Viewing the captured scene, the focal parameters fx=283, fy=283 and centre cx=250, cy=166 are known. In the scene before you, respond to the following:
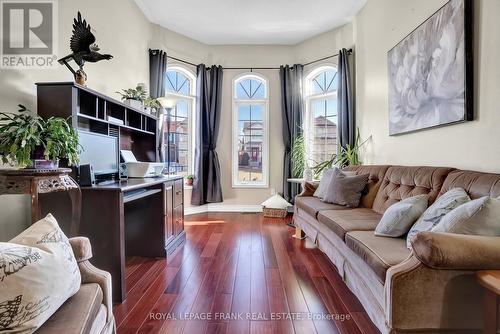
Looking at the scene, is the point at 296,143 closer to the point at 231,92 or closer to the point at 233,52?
the point at 231,92

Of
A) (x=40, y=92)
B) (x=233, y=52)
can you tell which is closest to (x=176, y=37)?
(x=233, y=52)

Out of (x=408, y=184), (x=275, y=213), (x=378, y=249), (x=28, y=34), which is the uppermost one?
(x=28, y=34)

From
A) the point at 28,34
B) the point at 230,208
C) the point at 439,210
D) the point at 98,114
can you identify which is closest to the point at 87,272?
the point at 98,114

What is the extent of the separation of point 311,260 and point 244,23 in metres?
3.64

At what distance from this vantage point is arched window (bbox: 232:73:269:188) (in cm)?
532

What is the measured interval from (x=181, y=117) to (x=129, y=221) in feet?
8.43

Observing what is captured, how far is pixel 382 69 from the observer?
3457 millimetres

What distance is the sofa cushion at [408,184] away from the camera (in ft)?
6.74

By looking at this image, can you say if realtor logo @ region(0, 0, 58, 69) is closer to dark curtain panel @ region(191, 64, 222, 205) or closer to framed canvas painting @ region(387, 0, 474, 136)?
dark curtain panel @ region(191, 64, 222, 205)

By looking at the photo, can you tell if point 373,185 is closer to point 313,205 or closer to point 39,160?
point 313,205

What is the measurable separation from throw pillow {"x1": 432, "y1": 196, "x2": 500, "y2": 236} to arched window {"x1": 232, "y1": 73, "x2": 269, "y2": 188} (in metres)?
4.03

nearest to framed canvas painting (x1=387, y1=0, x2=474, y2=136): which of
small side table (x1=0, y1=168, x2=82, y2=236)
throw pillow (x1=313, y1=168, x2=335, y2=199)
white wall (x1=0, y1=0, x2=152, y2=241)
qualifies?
throw pillow (x1=313, y1=168, x2=335, y2=199)

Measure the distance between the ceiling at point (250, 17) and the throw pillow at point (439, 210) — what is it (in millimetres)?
3288

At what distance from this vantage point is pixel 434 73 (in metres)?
2.37
